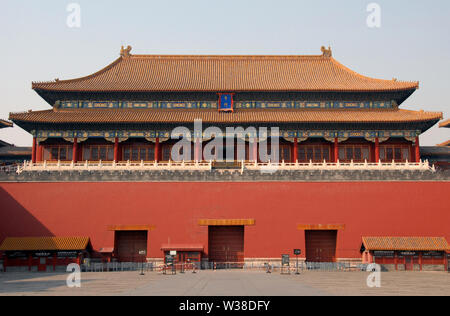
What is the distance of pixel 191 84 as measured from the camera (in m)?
35.6

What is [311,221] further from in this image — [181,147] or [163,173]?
[181,147]

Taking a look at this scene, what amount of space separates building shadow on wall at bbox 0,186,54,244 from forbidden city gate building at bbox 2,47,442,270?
3717 millimetres

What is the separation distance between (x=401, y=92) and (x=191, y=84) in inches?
590

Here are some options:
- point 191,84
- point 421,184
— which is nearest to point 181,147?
point 191,84

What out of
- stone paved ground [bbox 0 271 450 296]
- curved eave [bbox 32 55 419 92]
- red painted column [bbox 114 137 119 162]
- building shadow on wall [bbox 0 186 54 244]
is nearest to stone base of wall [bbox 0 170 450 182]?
building shadow on wall [bbox 0 186 54 244]

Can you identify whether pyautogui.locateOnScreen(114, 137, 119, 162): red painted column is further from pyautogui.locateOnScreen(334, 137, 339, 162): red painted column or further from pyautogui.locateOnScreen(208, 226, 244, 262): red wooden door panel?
pyautogui.locateOnScreen(334, 137, 339, 162): red painted column

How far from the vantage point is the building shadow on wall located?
26.6m

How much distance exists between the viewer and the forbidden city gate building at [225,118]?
32.2 m

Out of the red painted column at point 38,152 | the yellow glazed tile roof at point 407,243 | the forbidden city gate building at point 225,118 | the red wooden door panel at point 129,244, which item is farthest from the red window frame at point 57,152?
the yellow glazed tile roof at point 407,243

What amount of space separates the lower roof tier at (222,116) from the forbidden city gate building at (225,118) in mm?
67

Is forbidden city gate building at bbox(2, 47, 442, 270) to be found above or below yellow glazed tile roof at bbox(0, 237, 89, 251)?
above

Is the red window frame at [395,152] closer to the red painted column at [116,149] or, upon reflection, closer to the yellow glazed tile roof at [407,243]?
the yellow glazed tile roof at [407,243]
